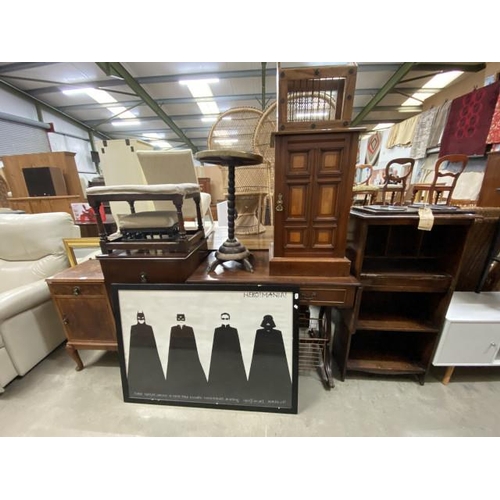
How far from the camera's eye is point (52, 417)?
123cm

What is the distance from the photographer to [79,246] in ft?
5.95

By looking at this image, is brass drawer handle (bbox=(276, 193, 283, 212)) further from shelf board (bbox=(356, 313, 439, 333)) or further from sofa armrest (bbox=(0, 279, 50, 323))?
sofa armrest (bbox=(0, 279, 50, 323))

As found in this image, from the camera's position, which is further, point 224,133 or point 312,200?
point 224,133

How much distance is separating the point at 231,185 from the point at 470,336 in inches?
65.2

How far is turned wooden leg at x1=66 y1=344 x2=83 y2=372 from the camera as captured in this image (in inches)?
57.5

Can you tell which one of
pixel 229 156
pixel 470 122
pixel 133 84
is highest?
pixel 133 84

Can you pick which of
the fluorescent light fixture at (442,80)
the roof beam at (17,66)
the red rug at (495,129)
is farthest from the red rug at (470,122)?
the roof beam at (17,66)

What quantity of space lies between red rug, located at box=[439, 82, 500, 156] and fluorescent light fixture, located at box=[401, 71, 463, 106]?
3.15 ft

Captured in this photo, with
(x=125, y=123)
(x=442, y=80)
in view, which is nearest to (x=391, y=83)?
(x=442, y=80)

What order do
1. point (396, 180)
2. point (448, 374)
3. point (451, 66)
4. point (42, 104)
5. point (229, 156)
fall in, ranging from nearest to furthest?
point (229, 156) < point (448, 374) < point (396, 180) < point (451, 66) < point (42, 104)

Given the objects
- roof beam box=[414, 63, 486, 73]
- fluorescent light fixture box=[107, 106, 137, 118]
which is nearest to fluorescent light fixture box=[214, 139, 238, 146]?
roof beam box=[414, 63, 486, 73]

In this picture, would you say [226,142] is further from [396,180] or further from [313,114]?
[396,180]

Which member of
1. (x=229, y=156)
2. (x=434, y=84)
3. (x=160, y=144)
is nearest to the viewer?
(x=229, y=156)

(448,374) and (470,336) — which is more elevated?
(470,336)
